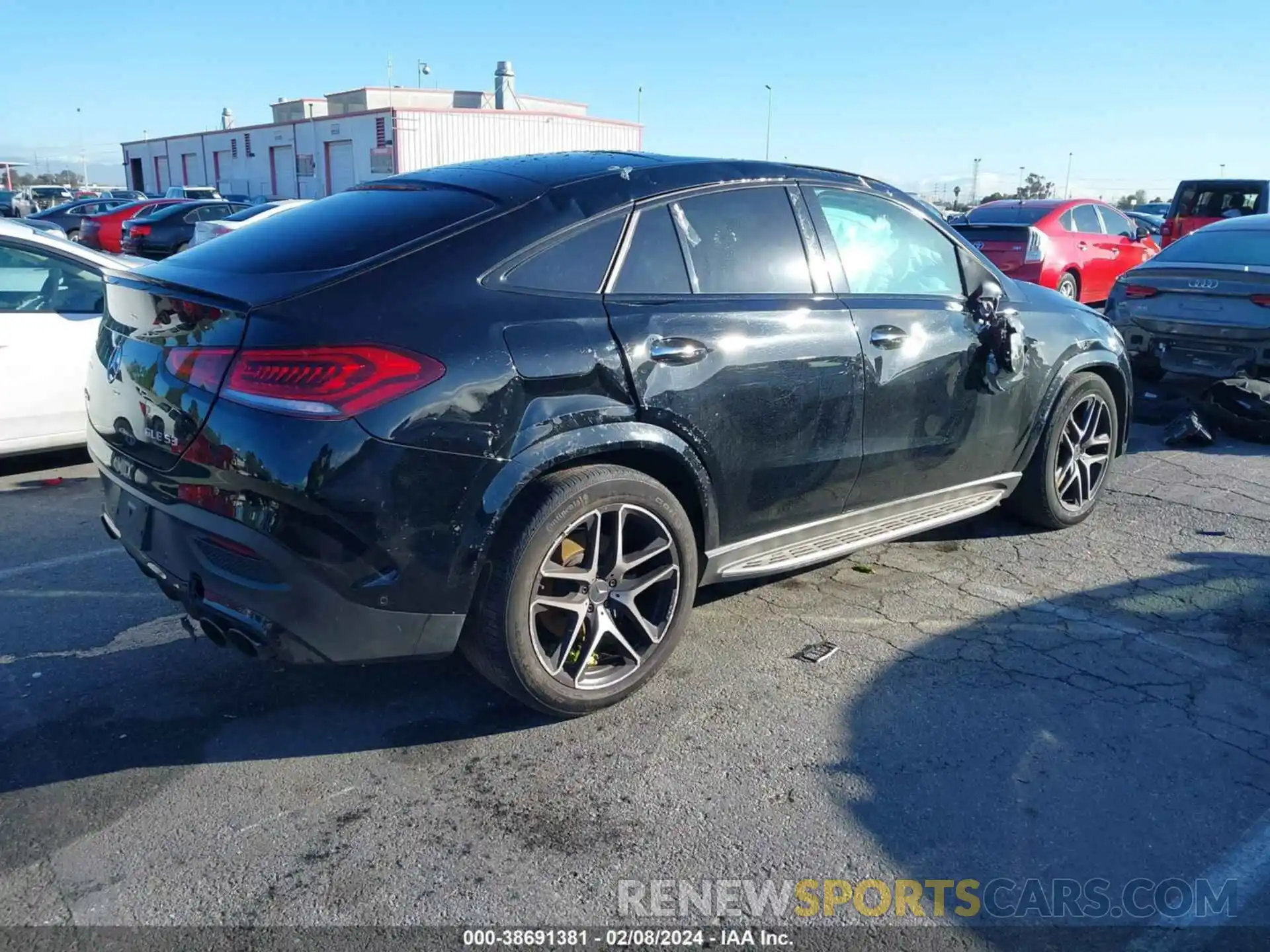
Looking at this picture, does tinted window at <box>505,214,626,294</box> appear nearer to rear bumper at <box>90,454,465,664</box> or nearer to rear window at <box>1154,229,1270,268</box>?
rear bumper at <box>90,454,465,664</box>

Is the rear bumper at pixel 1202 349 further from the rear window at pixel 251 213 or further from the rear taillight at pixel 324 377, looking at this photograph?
the rear window at pixel 251 213

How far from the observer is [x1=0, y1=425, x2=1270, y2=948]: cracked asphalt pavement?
266 centimetres

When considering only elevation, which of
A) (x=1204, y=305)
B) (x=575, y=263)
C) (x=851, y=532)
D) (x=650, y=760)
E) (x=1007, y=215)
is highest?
(x=575, y=263)

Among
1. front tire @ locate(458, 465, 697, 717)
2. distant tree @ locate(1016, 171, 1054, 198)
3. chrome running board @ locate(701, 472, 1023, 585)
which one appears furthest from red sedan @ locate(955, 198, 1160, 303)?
distant tree @ locate(1016, 171, 1054, 198)

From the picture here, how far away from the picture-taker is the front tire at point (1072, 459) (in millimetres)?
5105

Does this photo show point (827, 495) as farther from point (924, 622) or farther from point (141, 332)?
point (141, 332)

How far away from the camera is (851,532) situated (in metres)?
4.20

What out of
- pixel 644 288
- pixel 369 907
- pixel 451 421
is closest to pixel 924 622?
pixel 644 288

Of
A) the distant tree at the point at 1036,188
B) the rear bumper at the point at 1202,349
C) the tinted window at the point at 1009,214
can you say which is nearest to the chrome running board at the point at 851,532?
the rear bumper at the point at 1202,349

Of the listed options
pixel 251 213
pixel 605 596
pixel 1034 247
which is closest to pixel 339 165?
pixel 251 213

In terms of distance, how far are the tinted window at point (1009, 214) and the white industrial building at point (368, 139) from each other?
19.3m

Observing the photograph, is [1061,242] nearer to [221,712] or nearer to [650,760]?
[650,760]

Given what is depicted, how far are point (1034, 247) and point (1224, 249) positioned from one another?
4.74 m

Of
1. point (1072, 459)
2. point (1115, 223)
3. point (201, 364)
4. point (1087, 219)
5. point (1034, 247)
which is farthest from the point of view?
point (1115, 223)
